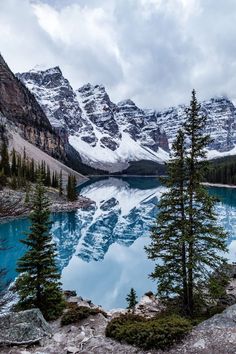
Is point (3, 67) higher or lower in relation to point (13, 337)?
higher

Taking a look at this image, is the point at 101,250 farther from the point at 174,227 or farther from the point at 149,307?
the point at 174,227

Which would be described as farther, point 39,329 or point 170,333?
point 39,329

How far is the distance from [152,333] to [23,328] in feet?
15.5

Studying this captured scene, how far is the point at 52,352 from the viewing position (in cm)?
1098

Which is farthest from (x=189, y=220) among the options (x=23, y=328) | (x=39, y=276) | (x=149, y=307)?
(x=23, y=328)

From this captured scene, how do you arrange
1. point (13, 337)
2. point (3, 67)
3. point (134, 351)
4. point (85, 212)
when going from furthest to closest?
point (3, 67) → point (85, 212) → point (13, 337) → point (134, 351)

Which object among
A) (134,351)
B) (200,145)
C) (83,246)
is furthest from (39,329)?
(83,246)

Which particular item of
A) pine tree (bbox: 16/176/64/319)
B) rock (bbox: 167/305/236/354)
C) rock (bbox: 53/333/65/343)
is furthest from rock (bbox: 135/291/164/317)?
rock (bbox: 167/305/236/354)

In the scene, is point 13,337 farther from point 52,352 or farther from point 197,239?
point 197,239

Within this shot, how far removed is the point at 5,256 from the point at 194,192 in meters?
27.4

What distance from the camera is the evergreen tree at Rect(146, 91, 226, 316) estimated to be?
1648cm

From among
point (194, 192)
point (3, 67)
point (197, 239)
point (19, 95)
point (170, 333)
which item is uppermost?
point (3, 67)

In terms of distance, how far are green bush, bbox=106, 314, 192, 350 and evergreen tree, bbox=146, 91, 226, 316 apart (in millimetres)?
5287

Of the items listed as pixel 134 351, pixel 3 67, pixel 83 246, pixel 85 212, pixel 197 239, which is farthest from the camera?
pixel 3 67
